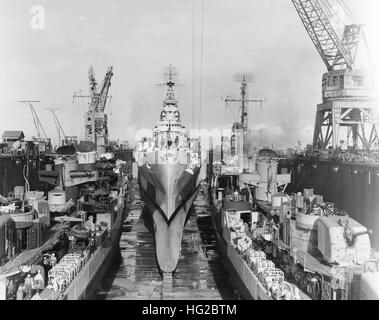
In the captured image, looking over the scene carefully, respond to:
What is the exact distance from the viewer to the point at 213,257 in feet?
56.9

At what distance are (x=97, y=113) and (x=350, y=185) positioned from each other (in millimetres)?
35182

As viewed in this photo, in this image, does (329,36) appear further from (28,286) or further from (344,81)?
(28,286)

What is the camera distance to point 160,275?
14570 millimetres

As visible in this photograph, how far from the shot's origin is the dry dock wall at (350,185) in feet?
53.9

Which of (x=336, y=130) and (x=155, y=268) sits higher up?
(x=336, y=130)

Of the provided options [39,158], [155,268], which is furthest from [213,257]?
[39,158]

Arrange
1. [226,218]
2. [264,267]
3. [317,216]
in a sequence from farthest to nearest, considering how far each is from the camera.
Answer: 1. [226,218]
2. [317,216]
3. [264,267]

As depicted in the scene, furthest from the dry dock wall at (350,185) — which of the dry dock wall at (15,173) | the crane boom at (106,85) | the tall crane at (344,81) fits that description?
the crane boom at (106,85)

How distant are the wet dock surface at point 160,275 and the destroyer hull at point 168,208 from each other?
758 millimetres

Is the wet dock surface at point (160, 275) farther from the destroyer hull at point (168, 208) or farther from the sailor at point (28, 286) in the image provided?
the sailor at point (28, 286)

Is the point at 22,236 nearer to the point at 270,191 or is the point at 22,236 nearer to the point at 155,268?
the point at 155,268

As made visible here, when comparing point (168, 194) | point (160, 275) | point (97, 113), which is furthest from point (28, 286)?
point (97, 113)
